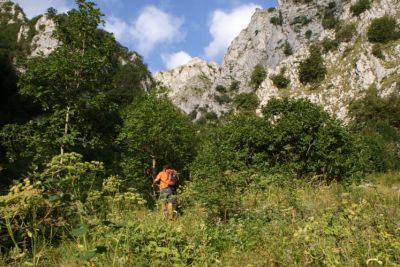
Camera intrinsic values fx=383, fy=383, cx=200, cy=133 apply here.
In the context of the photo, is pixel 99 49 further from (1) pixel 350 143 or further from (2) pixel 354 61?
(2) pixel 354 61

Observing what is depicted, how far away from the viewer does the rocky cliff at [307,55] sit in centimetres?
6725

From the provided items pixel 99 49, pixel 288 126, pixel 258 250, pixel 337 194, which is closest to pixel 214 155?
pixel 288 126

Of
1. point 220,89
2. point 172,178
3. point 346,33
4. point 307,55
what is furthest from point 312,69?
point 172,178

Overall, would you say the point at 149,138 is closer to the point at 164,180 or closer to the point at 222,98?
the point at 164,180

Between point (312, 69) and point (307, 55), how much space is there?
992 cm

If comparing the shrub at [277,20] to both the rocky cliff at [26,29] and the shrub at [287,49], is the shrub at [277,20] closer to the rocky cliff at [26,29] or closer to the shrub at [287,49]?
the shrub at [287,49]

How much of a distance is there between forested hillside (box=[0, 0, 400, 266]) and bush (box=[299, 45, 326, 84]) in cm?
3836

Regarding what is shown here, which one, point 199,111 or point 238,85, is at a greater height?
point 238,85

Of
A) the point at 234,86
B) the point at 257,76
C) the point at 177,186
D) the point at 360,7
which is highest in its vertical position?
the point at 360,7

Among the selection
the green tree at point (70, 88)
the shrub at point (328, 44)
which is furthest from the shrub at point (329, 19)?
the green tree at point (70, 88)

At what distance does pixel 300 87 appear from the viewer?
8112 centimetres

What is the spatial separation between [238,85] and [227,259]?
4241 inches

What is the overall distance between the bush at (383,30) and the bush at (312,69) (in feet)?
34.2

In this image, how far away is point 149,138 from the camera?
24234 millimetres
